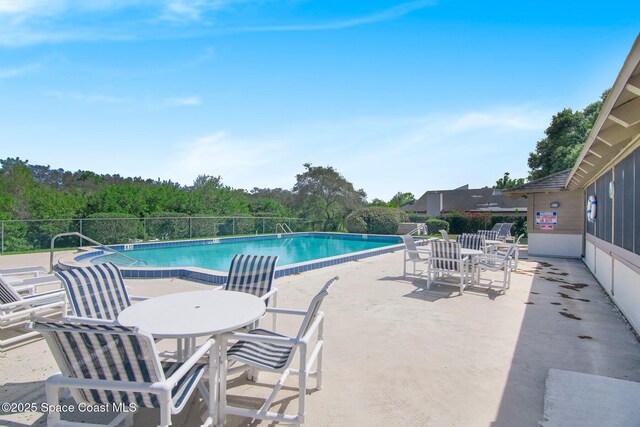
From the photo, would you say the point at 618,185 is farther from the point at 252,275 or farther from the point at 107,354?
the point at 107,354

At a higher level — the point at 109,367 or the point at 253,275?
the point at 253,275

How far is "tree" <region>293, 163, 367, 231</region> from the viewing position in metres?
24.1

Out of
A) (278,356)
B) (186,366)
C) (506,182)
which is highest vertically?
(506,182)

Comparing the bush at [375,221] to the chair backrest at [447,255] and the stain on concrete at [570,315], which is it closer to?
the chair backrest at [447,255]

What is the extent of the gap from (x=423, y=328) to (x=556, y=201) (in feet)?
31.4

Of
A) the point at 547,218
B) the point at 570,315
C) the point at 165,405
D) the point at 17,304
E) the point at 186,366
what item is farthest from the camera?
the point at 547,218

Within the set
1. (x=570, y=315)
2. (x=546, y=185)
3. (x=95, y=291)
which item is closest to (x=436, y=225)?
(x=546, y=185)

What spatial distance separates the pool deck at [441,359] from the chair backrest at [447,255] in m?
0.51

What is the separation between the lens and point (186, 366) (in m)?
1.93

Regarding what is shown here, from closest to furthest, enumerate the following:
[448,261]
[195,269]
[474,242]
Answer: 1. [448,261]
2. [195,269]
3. [474,242]

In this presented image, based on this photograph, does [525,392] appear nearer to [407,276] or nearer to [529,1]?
[407,276]

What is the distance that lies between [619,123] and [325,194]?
2106 cm

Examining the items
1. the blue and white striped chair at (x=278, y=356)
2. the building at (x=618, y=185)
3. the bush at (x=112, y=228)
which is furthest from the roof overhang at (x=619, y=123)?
the bush at (x=112, y=228)

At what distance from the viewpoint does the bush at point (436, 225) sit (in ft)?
64.1
